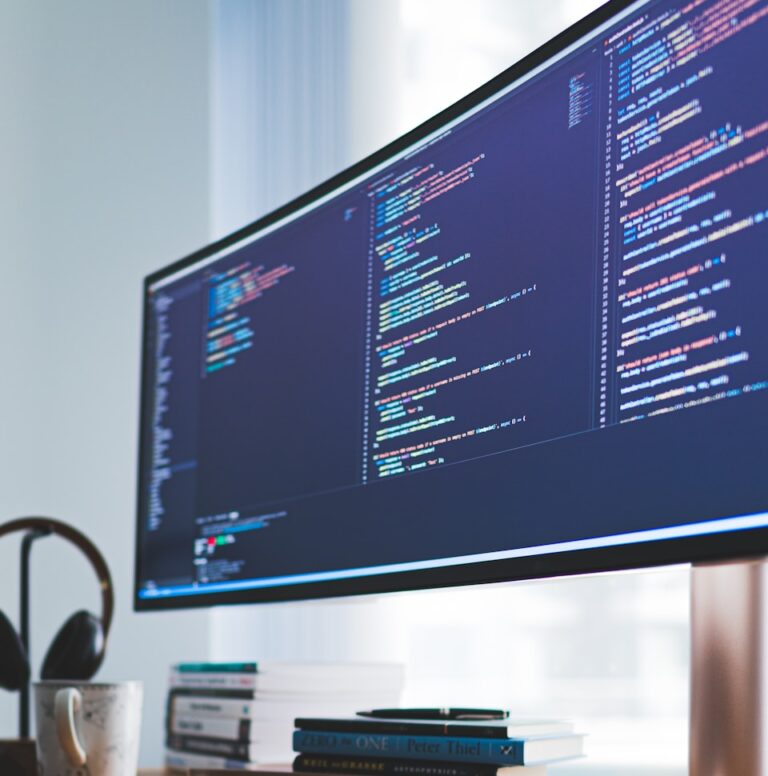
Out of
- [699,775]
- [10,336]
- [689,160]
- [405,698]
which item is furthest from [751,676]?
[10,336]

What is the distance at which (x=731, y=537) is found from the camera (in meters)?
0.67

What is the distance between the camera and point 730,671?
690 mm

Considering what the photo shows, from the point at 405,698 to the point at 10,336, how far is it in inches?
31.9

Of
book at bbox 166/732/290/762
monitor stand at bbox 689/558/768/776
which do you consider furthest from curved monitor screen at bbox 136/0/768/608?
book at bbox 166/732/290/762

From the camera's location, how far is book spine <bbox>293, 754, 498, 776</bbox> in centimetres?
76

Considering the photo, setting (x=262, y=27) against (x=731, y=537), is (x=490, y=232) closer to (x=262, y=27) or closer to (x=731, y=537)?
(x=731, y=537)

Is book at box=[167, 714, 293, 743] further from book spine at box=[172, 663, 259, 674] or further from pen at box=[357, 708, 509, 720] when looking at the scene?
pen at box=[357, 708, 509, 720]

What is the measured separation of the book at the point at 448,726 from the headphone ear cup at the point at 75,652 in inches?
14.5

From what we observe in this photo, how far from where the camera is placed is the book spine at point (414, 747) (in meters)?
0.75

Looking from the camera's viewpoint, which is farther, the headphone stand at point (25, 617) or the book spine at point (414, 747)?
the headphone stand at point (25, 617)

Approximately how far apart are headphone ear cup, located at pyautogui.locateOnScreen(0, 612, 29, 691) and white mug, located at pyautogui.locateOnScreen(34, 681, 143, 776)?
0.29m

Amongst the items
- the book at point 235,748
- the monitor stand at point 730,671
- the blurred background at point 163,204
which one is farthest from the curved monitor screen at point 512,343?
the blurred background at point 163,204

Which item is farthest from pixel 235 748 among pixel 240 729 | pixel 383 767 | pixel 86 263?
pixel 86 263

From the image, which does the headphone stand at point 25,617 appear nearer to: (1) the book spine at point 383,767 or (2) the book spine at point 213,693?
(2) the book spine at point 213,693
